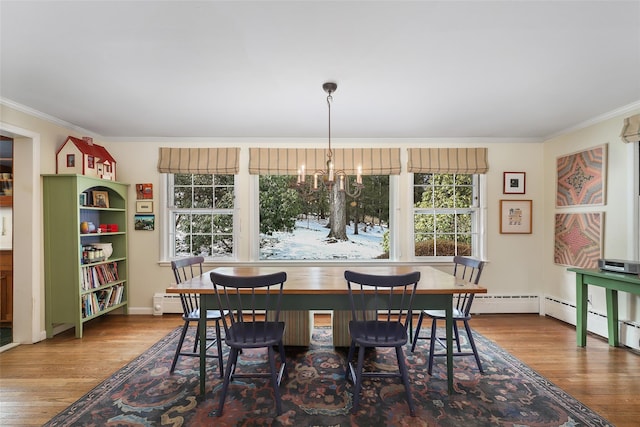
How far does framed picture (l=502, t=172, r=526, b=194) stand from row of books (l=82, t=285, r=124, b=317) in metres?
5.31

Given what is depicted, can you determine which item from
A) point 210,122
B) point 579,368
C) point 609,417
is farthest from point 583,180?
point 210,122

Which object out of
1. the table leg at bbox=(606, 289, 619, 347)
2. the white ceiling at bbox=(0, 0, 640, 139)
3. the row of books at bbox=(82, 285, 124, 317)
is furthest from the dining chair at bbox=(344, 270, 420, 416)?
the row of books at bbox=(82, 285, 124, 317)

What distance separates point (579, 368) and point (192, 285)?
3.34 meters

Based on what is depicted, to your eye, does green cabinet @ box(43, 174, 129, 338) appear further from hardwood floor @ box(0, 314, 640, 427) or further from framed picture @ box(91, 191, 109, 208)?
hardwood floor @ box(0, 314, 640, 427)

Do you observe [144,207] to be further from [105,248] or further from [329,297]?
[329,297]

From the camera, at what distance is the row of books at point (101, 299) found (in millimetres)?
3619

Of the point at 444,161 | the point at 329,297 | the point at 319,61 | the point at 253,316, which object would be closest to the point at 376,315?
the point at 329,297

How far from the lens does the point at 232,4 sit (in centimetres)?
171

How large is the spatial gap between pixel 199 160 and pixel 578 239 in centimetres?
486

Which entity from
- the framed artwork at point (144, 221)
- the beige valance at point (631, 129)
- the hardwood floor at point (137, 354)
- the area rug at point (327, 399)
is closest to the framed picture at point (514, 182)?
the beige valance at point (631, 129)

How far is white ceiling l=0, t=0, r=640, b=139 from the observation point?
A: 5.81 feet

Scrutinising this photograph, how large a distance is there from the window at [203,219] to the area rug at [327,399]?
177 centimetres

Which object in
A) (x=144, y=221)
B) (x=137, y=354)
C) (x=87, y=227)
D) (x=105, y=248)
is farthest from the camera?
(x=144, y=221)

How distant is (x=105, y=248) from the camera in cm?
396
